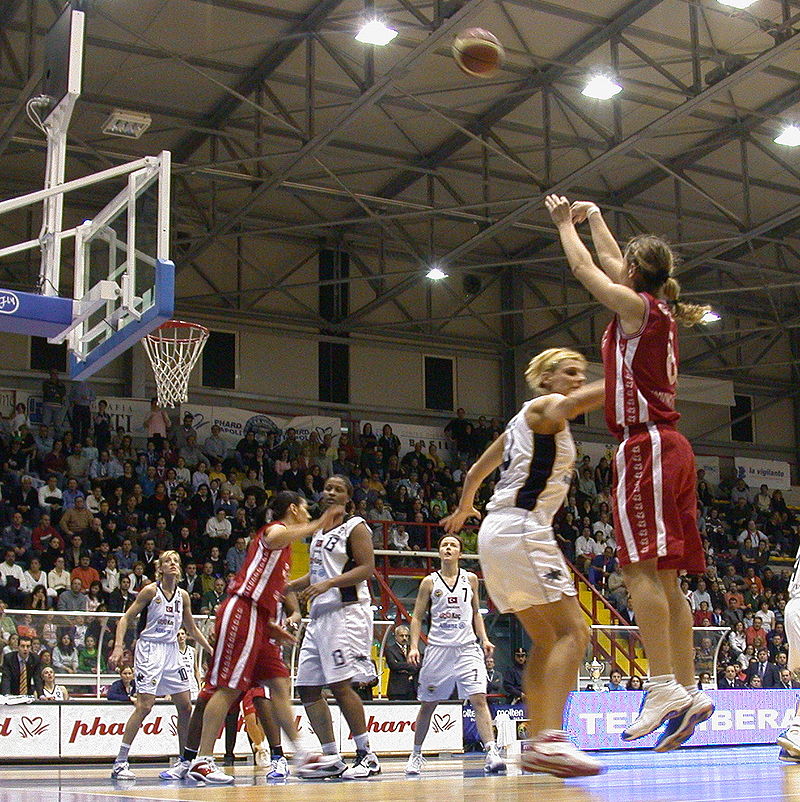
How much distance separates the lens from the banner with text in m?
32.2

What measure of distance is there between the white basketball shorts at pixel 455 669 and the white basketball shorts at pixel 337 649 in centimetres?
252

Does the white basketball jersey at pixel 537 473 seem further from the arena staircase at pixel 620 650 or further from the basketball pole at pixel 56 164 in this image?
the arena staircase at pixel 620 650

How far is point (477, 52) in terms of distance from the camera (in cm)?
1135

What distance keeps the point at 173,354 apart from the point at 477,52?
9373mm

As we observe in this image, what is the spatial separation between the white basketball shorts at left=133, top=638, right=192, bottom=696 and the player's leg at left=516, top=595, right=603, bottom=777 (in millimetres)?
6892

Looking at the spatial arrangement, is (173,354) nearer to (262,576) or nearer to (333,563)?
(262,576)

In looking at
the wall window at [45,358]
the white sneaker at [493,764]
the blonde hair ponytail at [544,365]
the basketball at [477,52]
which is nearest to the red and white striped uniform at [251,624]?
the white sneaker at [493,764]

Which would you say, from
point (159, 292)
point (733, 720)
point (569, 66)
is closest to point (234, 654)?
point (159, 292)

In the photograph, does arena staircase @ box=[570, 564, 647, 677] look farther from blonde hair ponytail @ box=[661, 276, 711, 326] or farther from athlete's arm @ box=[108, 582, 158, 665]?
blonde hair ponytail @ box=[661, 276, 711, 326]

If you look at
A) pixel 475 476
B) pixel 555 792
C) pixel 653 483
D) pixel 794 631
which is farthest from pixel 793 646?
pixel 555 792

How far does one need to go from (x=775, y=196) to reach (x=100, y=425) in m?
14.4

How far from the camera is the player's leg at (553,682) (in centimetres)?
503

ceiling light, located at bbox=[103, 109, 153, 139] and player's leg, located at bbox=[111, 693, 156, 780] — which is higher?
ceiling light, located at bbox=[103, 109, 153, 139]

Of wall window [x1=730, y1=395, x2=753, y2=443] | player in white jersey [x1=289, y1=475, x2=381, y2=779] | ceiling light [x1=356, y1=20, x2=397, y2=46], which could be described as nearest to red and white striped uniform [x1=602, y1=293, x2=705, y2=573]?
player in white jersey [x1=289, y1=475, x2=381, y2=779]
